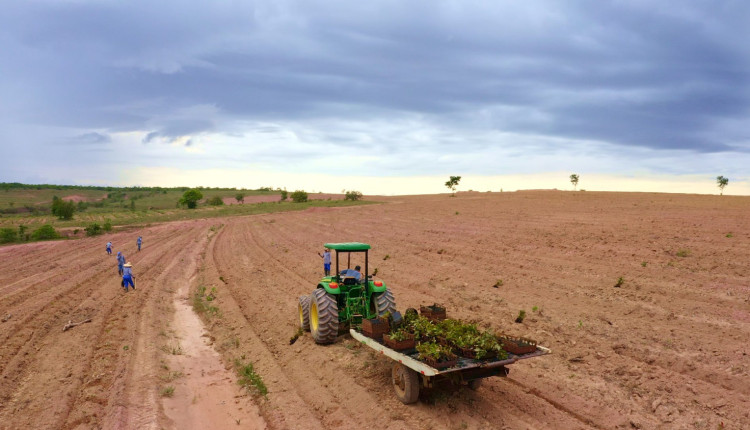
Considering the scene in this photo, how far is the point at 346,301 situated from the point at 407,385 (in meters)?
3.24

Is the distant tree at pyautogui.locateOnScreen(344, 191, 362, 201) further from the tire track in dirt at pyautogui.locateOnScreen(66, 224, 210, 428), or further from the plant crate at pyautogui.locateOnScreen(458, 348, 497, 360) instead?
the plant crate at pyautogui.locateOnScreen(458, 348, 497, 360)

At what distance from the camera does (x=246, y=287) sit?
705 inches

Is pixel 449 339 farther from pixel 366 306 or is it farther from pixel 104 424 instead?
pixel 104 424

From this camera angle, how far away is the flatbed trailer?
6.46m

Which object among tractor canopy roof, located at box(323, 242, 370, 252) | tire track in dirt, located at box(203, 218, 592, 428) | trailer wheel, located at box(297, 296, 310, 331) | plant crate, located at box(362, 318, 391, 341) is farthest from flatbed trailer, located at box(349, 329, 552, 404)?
trailer wheel, located at box(297, 296, 310, 331)

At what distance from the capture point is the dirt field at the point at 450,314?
291 inches

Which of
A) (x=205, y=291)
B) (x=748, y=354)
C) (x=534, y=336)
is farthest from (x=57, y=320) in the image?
(x=748, y=354)

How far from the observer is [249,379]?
902cm

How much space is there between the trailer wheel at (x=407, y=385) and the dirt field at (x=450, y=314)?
186 millimetres

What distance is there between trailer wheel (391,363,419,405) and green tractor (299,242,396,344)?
2.31 meters

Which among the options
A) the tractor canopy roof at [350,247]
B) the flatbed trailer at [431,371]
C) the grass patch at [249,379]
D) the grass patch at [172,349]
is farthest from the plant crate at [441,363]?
the grass patch at [172,349]

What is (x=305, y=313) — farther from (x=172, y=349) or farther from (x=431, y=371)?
(x=431, y=371)

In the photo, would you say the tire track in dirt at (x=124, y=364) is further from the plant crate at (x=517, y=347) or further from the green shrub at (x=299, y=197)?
the green shrub at (x=299, y=197)

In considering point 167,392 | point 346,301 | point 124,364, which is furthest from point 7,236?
point 346,301
